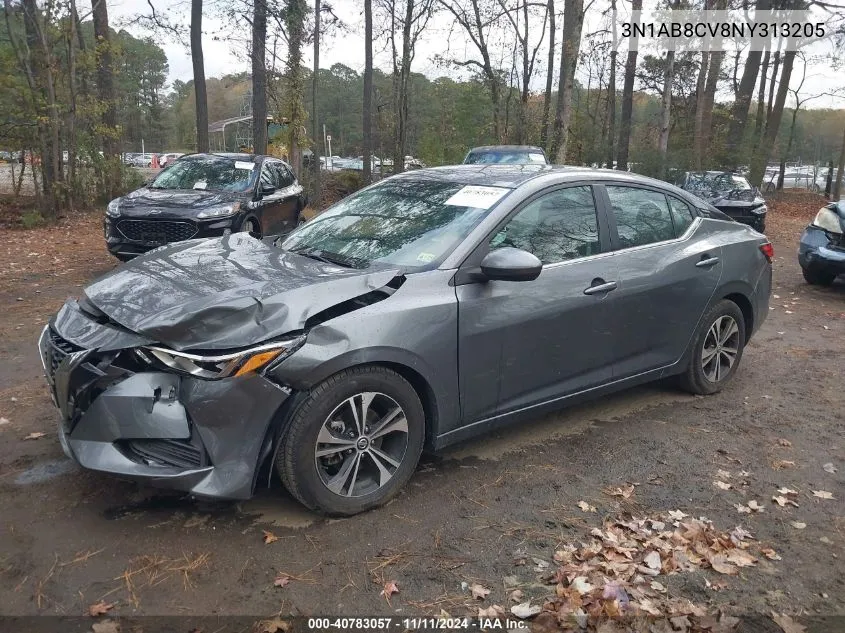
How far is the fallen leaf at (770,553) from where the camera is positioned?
306cm

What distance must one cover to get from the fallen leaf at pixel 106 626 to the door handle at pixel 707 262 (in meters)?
4.03

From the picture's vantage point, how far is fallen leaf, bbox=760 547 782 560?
3.06 metres

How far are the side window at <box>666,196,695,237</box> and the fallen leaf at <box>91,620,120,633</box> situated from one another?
4.05 metres

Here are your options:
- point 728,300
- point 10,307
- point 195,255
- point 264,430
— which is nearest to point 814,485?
point 728,300

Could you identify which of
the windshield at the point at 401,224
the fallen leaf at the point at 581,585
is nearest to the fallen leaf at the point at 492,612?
the fallen leaf at the point at 581,585

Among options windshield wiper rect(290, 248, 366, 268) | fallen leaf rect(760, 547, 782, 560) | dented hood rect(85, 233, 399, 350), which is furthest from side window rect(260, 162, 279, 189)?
fallen leaf rect(760, 547, 782, 560)

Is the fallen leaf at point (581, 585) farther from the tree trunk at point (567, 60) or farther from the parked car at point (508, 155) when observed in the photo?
the tree trunk at point (567, 60)

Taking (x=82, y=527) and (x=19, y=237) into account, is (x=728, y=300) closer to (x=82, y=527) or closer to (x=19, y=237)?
(x=82, y=527)

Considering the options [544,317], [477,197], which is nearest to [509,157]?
[477,197]

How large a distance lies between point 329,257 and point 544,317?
50.0 inches

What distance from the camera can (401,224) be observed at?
13.0 ft

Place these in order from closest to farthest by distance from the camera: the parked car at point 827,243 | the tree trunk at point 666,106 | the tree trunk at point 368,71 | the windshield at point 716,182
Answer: the parked car at point 827,243, the windshield at point 716,182, the tree trunk at point 666,106, the tree trunk at point 368,71

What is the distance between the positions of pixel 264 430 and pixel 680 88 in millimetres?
35192

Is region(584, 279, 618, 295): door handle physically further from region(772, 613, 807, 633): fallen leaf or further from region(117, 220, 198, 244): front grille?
region(117, 220, 198, 244): front grille
